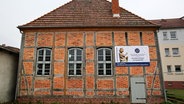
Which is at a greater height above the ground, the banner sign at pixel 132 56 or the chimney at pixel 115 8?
the chimney at pixel 115 8

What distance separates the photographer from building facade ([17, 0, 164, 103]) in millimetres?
10312

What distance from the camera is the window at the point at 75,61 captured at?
35.2 feet

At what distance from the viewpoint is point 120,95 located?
10.2m

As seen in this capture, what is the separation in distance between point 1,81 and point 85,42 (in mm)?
5841

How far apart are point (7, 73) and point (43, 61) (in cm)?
250

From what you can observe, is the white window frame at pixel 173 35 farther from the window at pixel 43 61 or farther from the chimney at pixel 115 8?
the window at pixel 43 61

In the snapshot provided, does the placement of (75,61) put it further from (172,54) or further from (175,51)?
(175,51)

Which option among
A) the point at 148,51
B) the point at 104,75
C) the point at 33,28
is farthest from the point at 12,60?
the point at 148,51

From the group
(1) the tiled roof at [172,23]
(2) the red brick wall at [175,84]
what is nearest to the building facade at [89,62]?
(2) the red brick wall at [175,84]

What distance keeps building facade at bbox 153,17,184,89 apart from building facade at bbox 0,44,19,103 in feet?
59.9

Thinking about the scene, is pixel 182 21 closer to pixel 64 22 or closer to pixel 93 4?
pixel 93 4

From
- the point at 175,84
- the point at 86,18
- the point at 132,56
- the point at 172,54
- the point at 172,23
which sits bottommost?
the point at 175,84

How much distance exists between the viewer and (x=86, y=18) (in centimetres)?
1181

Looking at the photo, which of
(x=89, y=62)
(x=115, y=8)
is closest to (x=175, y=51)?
(x=115, y=8)
